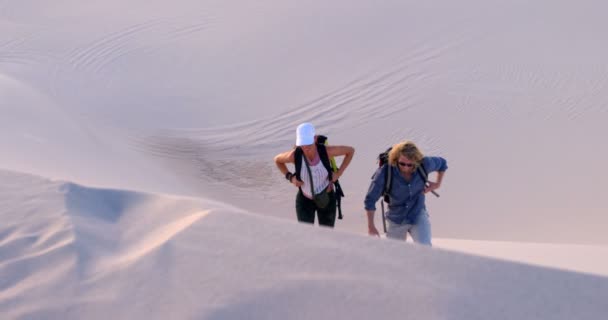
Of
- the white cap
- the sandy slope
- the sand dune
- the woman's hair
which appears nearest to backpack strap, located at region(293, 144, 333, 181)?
the white cap

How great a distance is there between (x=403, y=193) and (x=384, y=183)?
16 cm

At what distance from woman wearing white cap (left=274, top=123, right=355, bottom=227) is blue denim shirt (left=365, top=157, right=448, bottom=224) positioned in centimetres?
55

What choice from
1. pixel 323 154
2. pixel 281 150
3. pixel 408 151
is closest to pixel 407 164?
pixel 408 151

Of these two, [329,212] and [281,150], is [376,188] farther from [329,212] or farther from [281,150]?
[281,150]

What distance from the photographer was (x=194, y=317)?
7.99ft

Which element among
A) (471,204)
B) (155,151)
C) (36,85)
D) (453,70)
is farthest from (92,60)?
(471,204)

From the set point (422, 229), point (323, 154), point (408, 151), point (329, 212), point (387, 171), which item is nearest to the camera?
point (408, 151)

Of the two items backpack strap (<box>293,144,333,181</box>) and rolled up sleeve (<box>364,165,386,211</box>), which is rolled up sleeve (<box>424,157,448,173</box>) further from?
backpack strap (<box>293,144,333,181</box>)

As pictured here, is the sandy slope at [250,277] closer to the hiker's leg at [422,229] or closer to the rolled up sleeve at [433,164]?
the rolled up sleeve at [433,164]

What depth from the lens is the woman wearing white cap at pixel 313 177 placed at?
512 cm

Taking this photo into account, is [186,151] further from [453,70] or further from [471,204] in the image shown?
[453,70]

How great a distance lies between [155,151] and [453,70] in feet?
19.1

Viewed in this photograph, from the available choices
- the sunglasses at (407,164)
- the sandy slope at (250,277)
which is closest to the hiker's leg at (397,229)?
the sunglasses at (407,164)

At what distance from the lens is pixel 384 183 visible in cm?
464
